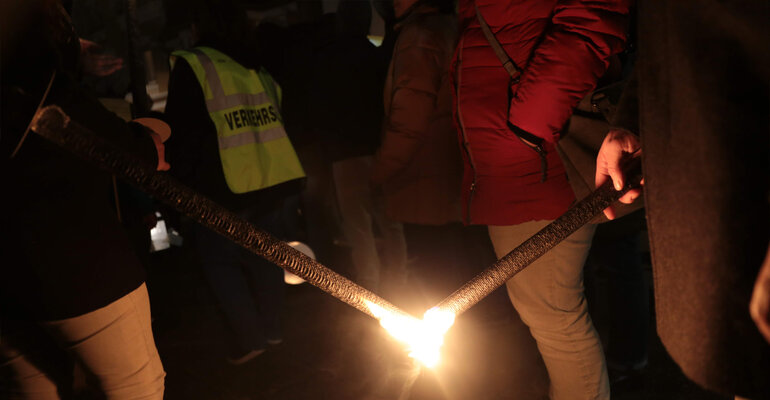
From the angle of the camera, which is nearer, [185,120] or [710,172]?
[710,172]

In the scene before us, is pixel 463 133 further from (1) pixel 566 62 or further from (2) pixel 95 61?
(2) pixel 95 61

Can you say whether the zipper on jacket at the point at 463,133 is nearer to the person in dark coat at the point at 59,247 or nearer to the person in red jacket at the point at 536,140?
the person in red jacket at the point at 536,140

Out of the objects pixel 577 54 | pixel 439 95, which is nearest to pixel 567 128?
pixel 577 54

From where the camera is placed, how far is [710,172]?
0.95 metres

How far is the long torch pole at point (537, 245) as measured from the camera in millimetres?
1555

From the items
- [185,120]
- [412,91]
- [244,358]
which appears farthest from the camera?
[244,358]

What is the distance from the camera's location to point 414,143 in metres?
2.62

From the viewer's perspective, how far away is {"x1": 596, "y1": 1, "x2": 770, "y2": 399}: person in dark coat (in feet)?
3.01

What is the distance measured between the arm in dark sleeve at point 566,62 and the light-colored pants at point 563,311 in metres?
0.44

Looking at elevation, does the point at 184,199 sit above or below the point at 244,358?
above

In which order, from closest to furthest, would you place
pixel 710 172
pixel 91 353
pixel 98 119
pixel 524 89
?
pixel 710 172 < pixel 98 119 < pixel 91 353 < pixel 524 89

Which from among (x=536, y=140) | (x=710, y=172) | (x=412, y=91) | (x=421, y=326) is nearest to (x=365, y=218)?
(x=412, y=91)

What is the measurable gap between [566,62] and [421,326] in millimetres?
1015

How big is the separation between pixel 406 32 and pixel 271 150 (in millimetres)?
1018
